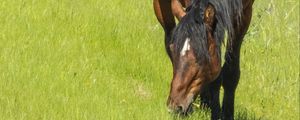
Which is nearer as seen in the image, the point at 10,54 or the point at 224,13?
the point at 224,13

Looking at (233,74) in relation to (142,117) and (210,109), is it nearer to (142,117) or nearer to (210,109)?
(210,109)

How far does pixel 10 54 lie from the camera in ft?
23.0

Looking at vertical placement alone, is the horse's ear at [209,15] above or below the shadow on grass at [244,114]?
above

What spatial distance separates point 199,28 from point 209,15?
188 mm

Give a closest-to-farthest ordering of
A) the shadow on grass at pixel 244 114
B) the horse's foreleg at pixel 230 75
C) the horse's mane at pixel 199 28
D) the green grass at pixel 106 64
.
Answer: the horse's mane at pixel 199 28 < the green grass at pixel 106 64 < the horse's foreleg at pixel 230 75 < the shadow on grass at pixel 244 114

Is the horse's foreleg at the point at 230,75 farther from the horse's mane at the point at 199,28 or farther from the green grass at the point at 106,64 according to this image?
the horse's mane at the point at 199,28

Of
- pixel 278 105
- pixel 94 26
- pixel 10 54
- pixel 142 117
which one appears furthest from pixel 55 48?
pixel 278 105

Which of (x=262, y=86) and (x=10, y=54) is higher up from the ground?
(x=10, y=54)

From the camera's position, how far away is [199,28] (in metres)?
5.57

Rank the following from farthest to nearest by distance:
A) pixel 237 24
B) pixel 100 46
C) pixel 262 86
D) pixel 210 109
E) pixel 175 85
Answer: pixel 262 86 → pixel 100 46 → pixel 210 109 → pixel 237 24 → pixel 175 85

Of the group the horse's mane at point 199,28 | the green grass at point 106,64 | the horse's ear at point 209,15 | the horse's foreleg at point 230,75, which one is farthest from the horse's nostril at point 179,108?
the horse's foreleg at point 230,75

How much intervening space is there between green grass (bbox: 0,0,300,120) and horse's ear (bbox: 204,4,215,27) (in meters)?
0.94

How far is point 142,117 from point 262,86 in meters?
3.08

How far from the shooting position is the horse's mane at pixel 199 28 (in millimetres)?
5539
